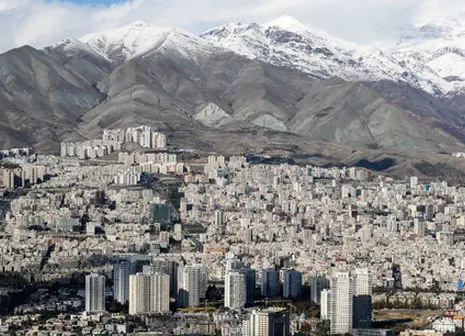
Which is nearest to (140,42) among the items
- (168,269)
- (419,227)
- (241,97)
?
(241,97)

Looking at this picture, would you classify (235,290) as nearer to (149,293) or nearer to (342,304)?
(149,293)

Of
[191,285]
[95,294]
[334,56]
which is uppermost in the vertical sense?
[334,56]

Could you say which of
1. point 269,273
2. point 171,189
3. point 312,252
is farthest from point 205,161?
point 269,273

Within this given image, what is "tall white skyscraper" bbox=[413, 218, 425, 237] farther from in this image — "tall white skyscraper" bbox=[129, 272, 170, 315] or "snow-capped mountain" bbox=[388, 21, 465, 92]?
"snow-capped mountain" bbox=[388, 21, 465, 92]

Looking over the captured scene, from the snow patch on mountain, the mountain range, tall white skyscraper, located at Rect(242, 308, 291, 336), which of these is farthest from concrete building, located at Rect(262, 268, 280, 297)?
the snow patch on mountain

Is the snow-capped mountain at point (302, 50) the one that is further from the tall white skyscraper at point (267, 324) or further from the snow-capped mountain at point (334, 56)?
the tall white skyscraper at point (267, 324)
